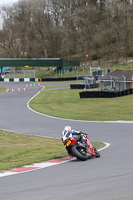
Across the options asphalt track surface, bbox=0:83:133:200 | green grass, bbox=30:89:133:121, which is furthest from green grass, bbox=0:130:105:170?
green grass, bbox=30:89:133:121

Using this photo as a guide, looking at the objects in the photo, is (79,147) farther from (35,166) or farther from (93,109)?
(93,109)

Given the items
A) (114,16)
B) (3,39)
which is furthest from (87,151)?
(3,39)

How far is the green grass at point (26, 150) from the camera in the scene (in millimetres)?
12406

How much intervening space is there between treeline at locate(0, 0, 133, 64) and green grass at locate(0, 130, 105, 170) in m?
68.5

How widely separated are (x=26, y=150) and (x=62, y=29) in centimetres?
8474

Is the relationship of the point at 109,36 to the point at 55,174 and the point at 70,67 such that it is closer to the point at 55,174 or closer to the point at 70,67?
the point at 70,67

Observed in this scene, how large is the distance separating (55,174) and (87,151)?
7.39 feet

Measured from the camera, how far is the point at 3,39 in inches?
4067

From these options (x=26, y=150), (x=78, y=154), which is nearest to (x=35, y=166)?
(x=78, y=154)

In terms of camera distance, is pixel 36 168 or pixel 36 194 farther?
pixel 36 168

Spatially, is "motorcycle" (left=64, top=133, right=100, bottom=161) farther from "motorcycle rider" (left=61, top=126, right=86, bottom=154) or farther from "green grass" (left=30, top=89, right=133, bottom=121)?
"green grass" (left=30, top=89, right=133, bottom=121)

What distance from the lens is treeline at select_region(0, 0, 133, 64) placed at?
8906 centimetres

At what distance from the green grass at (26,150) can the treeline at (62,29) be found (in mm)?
68501

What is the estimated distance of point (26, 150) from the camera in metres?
14.7
